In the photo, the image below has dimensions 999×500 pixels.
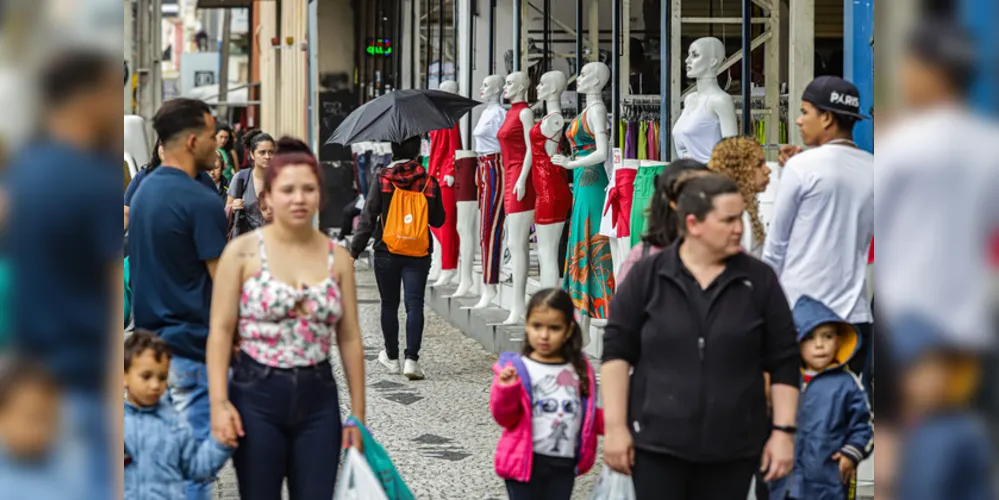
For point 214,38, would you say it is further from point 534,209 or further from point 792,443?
point 792,443

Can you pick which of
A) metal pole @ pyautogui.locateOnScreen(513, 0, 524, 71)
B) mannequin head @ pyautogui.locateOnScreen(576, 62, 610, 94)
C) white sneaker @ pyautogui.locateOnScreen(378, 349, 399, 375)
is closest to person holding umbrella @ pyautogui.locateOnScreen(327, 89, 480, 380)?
white sneaker @ pyautogui.locateOnScreen(378, 349, 399, 375)

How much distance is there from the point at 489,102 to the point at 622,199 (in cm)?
456

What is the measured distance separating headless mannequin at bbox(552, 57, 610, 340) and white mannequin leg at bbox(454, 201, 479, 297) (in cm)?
329

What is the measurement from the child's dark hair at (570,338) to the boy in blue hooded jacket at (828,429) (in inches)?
26.9

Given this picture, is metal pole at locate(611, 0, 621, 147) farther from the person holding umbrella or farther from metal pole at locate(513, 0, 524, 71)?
metal pole at locate(513, 0, 524, 71)

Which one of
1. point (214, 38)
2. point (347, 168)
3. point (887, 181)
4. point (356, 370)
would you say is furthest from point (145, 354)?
point (214, 38)

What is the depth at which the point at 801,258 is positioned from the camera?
5305mm

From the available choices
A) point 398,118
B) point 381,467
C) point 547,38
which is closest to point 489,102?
point 547,38

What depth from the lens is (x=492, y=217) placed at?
1255 cm

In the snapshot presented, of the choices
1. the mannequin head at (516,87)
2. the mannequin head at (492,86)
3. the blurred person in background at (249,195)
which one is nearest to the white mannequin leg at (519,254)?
the mannequin head at (516,87)

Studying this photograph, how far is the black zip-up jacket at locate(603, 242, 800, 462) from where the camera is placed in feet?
12.2

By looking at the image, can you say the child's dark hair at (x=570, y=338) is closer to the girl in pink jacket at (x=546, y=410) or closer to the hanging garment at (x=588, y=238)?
the girl in pink jacket at (x=546, y=410)

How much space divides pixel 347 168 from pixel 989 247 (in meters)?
23.5

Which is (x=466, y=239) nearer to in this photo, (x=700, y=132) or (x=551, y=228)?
(x=551, y=228)
